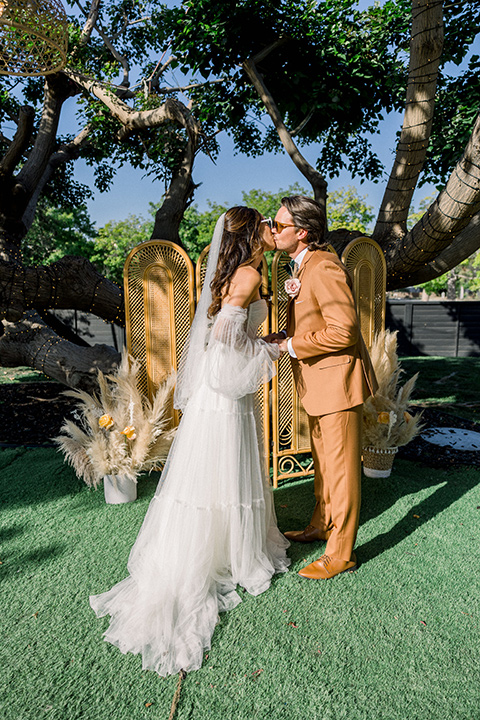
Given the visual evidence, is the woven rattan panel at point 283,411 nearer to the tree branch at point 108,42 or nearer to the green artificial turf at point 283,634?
the green artificial turf at point 283,634

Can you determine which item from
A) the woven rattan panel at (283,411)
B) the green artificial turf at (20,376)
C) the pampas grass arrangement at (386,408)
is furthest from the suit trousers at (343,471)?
the green artificial turf at (20,376)

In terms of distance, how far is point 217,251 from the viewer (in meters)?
2.58

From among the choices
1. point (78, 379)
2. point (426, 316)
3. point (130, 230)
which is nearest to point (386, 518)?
point (78, 379)

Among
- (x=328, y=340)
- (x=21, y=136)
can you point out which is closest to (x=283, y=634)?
(x=328, y=340)

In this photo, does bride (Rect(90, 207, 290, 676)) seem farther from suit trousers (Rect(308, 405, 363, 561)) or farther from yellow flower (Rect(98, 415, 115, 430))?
yellow flower (Rect(98, 415, 115, 430))

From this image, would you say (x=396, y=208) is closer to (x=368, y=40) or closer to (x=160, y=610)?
(x=368, y=40)

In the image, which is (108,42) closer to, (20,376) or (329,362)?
(20,376)

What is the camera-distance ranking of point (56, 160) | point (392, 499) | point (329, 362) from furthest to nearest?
1. point (56, 160)
2. point (392, 499)
3. point (329, 362)

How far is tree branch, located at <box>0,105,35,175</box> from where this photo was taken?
5.90 metres

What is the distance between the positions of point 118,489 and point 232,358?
78.4 inches

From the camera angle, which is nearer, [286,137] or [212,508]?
[212,508]

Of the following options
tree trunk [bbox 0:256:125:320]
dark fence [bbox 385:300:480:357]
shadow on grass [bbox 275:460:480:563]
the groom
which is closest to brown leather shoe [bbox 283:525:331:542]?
shadow on grass [bbox 275:460:480:563]

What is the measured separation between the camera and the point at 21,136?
19.6ft

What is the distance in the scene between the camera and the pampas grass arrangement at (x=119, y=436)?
373 cm
